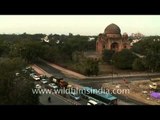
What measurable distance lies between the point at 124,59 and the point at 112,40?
2767 millimetres

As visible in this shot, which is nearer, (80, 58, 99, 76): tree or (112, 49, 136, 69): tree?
(80, 58, 99, 76): tree

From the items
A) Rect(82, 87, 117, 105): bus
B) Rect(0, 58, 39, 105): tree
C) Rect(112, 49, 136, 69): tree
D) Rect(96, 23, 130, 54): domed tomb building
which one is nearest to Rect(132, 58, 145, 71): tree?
Rect(112, 49, 136, 69): tree

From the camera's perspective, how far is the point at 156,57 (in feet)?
35.7

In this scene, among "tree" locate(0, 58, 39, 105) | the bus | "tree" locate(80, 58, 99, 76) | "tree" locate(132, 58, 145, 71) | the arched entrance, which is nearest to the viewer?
"tree" locate(0, 58, 39, 105)

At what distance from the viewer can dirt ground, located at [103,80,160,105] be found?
7.06 meters

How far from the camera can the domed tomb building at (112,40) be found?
14055mm

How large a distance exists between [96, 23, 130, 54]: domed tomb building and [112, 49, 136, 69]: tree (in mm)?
2025

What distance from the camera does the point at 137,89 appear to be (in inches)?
322

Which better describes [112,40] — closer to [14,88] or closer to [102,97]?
[102,97]

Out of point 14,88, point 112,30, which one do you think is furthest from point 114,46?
point 14,88

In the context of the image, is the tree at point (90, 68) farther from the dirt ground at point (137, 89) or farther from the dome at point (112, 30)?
the dome at point (112, 30)

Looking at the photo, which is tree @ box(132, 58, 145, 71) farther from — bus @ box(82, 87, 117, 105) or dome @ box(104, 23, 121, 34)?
bus @ box(82, 87, 117, 105)
